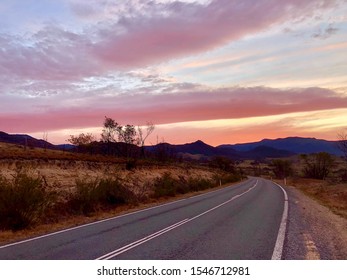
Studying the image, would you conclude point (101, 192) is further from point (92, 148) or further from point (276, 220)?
point (92, 148)

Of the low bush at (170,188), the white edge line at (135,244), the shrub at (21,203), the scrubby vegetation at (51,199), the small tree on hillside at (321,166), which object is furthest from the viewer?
the small tree on hillside at (321,166)

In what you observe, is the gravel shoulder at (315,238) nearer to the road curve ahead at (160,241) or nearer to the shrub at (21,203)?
the road curve ahead at (160,241)

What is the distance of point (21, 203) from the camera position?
15609mm

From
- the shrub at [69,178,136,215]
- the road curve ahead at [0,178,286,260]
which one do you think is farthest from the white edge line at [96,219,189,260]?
the shrub at [69,178,136,215]

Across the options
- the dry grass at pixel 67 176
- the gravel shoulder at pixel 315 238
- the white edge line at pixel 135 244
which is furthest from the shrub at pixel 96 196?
the gravel shoulder at pixel 315 238

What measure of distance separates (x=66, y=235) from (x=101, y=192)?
11.1 metres

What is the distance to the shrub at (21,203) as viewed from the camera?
1497cm

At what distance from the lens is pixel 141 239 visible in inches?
442

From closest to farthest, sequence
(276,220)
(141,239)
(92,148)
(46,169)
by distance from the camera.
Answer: (141,239), (276,220), (46,169), (92,148)

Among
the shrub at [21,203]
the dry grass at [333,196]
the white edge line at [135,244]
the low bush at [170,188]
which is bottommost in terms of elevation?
the dry grass at [333,196]

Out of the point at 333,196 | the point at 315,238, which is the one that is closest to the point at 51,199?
the point at 315,238

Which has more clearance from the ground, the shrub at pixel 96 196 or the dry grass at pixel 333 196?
the shrub at pixel 96 196
